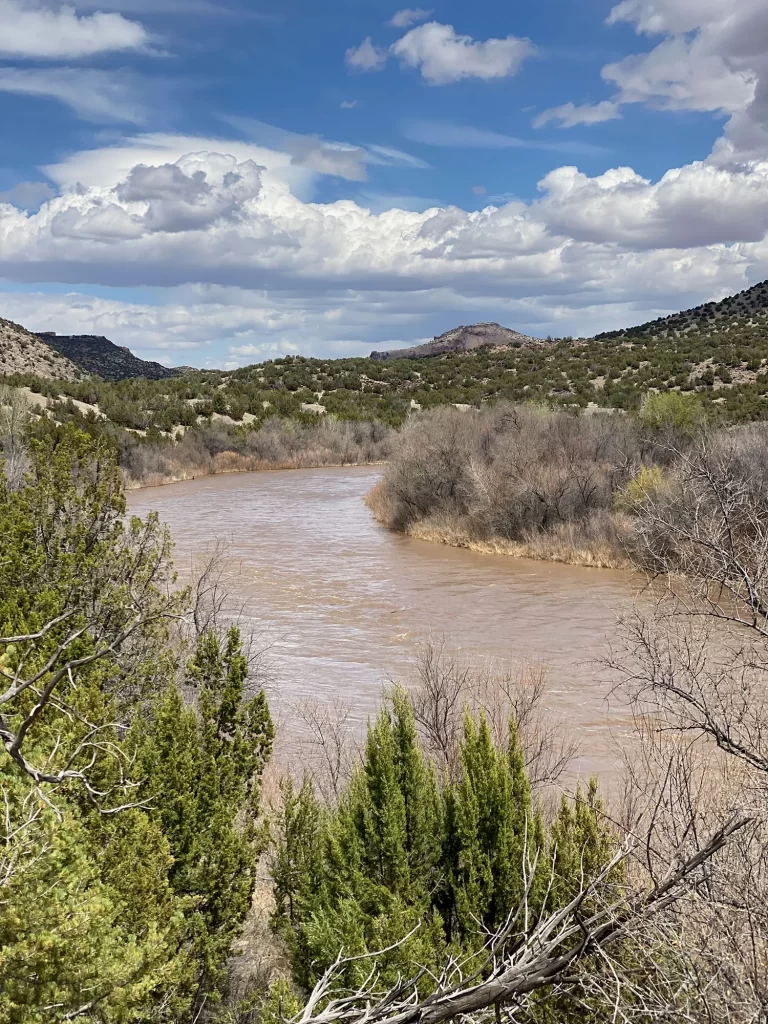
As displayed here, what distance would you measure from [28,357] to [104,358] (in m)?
39.5

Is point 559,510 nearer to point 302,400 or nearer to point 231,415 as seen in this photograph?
point 231,415

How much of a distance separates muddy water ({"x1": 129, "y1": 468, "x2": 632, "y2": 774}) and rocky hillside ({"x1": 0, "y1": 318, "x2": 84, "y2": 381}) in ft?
120

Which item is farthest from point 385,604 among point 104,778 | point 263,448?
point 263,448

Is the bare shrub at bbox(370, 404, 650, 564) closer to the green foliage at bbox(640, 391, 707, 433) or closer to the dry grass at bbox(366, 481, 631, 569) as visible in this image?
the dry grass at bbox(366, 481, 631, 569)

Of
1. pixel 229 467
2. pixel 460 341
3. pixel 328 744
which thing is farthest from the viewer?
pixel 460 341

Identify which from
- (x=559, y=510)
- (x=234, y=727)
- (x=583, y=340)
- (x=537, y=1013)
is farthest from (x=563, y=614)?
(x=583, y=340)

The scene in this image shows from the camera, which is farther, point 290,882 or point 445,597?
point 445,597

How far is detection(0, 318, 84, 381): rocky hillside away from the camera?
2367 inches

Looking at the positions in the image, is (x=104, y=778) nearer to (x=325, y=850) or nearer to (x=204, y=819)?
(x=204, y=819)

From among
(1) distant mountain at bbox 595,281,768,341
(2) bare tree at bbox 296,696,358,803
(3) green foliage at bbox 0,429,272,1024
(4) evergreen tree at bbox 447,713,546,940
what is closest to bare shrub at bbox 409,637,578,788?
(2) bare tree at bbox 296,696,358,803

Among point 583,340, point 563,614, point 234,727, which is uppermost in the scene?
point 583,340

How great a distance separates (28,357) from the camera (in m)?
63.2

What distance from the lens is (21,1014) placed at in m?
3.35

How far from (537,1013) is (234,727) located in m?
3.11
